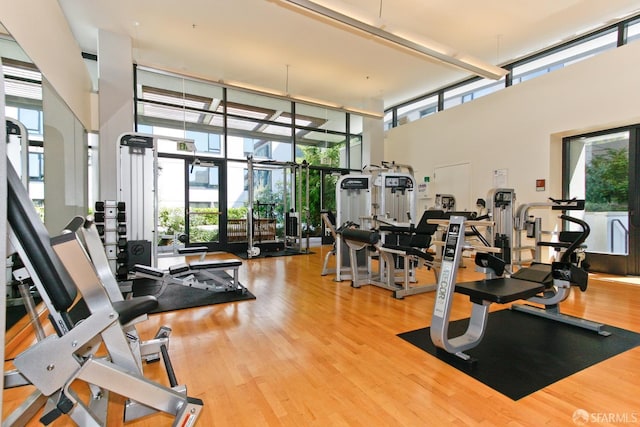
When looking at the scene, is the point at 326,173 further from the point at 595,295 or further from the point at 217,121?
the point at 595,295

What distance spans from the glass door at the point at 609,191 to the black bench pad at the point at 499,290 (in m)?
3.82

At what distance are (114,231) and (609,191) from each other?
724 cm

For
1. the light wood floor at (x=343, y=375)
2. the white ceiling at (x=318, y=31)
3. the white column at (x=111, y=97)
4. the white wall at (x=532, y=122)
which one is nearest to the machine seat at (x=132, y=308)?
the light wood floor at (x=343, y=375)

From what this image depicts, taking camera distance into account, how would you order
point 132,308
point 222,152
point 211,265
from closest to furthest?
1. point 132,308
2. point 211,265
3. point 222,152

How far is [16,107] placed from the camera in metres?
2.51

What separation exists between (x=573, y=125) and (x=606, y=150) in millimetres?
646

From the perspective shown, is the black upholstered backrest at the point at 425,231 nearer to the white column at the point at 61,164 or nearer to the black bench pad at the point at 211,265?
the black bench pad at the point at 211,265

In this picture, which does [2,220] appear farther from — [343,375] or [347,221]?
[347,221]

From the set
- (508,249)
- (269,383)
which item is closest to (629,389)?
(269,383)

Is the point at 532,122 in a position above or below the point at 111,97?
below

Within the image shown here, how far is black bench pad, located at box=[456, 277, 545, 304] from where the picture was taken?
208 cm

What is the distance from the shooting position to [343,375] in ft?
6.51

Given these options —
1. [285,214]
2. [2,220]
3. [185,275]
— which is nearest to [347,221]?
[185,275]

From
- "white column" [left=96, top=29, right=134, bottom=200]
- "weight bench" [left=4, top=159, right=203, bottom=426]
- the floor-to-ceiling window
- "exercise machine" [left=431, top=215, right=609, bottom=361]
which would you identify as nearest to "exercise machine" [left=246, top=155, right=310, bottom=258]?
the floor-to-ceiling window
